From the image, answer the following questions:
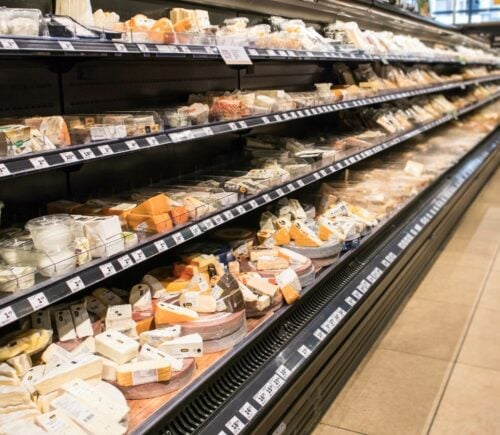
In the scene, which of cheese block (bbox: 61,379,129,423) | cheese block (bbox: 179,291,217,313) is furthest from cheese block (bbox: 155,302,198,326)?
cheese block (bbox: 61,379,129,423)

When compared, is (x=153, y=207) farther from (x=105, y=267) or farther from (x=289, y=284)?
(x=289, y=284)

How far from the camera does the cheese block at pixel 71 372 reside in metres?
1.61

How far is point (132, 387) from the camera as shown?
172 centimetres

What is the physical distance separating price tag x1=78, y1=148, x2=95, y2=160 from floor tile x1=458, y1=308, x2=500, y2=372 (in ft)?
7.44

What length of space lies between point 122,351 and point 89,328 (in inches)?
10.1

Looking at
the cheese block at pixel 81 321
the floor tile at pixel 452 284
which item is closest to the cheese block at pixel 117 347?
the cheese block at pixel 81 321

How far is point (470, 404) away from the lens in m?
2.70

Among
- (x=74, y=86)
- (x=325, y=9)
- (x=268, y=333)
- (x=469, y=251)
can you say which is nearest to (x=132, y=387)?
(x=268, y=333)

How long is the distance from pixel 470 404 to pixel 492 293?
158 centimetres

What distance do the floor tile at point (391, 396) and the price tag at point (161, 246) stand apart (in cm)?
114

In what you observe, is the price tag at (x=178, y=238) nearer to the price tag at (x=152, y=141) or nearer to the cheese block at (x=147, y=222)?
the cheese block at (x=147, y=222)

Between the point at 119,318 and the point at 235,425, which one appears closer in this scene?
the point at 235,425

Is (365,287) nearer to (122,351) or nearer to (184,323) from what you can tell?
(184,323)

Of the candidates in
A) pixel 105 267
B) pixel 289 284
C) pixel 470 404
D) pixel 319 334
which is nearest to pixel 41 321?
pixel 105 267
